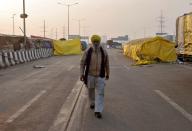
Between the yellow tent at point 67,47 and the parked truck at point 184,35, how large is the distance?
30.2 meters

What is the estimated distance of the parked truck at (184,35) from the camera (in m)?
26.1

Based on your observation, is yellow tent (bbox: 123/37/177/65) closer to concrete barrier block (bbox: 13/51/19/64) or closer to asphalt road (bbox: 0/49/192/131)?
concrete barrier block (bbox: 13/51/19/64)

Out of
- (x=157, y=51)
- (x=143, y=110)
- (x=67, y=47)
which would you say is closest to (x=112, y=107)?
(x=143, y=110)

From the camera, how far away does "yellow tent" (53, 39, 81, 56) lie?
193 ft

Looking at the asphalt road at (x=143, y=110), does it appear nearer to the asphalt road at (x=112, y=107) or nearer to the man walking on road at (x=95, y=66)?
the asphalt road at (x=112, y=107)

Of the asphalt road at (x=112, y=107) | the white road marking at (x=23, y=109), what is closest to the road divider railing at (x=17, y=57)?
the asphalt road at (x=112, y=107)

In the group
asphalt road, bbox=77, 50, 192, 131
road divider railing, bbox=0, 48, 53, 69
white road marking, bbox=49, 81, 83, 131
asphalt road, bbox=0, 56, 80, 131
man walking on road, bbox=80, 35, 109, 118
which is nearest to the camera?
white road marking, bbox=49, 81, 83, 131

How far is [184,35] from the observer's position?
1091 inches

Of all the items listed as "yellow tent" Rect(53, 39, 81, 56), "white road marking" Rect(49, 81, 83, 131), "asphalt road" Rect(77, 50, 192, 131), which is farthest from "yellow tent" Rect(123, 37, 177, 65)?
"yellow tent" Rect(53, 39, 81, 56)

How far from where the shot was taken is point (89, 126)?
8.88 metres

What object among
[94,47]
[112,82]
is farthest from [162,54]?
[94,47]

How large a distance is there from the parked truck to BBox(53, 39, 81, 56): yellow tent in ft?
98.9

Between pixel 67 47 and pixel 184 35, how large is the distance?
33299 millimetres

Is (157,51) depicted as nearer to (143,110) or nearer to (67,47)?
(143,110)
